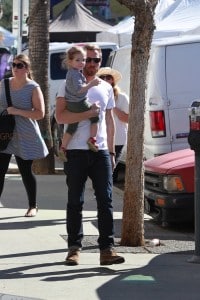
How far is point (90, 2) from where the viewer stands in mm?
33156

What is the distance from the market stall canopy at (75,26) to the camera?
26.0 m

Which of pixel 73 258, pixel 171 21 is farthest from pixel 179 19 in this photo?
pixel 73 258

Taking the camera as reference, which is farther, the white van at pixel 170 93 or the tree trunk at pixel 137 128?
the white van at pixel 170 93

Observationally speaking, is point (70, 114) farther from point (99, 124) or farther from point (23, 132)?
point (23, 132)

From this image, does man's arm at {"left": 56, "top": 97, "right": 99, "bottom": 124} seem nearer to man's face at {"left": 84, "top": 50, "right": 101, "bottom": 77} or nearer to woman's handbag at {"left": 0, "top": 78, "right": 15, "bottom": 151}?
man's face at {"left": 84, "top": 50, "right": 101, "bottom": 77}

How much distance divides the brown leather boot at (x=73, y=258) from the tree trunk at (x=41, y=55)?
6.17 metres

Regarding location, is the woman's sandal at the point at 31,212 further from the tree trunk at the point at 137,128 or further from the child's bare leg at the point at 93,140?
the child's bare leg at the point at 93,140

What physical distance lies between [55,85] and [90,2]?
1678cm

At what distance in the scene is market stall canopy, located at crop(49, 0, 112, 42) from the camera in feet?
85.4

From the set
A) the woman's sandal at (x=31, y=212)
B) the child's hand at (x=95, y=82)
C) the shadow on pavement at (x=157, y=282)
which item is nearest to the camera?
the shadow on pavement at (x=157, y=282)

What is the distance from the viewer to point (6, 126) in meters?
8.48

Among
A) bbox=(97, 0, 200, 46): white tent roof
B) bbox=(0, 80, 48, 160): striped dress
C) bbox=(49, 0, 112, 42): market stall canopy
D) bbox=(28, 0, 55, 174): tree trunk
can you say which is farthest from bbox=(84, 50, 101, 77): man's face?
bbox=(49, 0, 112, 42): market stall canopy

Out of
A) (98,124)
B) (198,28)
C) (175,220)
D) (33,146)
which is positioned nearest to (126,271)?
(98,124)

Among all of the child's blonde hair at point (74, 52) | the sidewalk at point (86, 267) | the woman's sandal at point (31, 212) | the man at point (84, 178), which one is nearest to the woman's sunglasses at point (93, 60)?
the child's blonde hair at point (74, 52)
